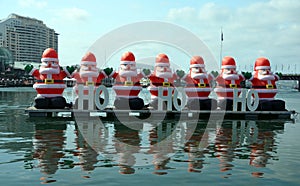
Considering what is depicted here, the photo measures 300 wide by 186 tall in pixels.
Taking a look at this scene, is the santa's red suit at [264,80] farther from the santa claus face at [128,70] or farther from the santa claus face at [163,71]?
the santa claus face at [128,70]

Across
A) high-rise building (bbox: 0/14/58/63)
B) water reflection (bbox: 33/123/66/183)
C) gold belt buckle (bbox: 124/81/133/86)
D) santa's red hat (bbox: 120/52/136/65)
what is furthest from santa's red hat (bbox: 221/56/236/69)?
high-rise building (bbox: 0/14/58/63)

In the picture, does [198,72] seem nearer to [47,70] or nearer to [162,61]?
[162,61]

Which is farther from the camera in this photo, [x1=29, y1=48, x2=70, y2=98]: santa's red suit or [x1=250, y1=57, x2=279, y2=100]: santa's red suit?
[x1=250, y1=57, x2=279, y2=100]: santa's red suit

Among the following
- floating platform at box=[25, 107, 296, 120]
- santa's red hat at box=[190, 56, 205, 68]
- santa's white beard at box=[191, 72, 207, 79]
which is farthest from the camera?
santa's red hat at box=[190, 56, 205, 68]

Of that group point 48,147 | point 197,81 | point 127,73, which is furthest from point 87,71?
point 48,147

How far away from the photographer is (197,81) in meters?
20.8

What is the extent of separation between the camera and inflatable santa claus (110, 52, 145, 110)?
19895 mm

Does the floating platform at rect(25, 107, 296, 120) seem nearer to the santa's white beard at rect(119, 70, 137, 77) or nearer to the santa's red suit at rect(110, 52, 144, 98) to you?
the santa's red suit at rect(110, 52, 144, 98)

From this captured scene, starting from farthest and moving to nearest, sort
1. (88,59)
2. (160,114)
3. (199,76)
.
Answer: (199,76), (88,59), (160,114)

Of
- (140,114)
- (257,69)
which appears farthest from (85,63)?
(257,69)

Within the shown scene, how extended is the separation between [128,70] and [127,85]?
0.82 meters

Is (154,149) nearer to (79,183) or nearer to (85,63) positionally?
(79,183)

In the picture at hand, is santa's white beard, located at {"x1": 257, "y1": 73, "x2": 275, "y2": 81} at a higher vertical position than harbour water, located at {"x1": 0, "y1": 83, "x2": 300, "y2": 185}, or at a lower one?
higher

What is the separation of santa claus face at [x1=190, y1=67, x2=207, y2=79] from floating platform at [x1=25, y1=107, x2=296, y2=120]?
6.46ft
